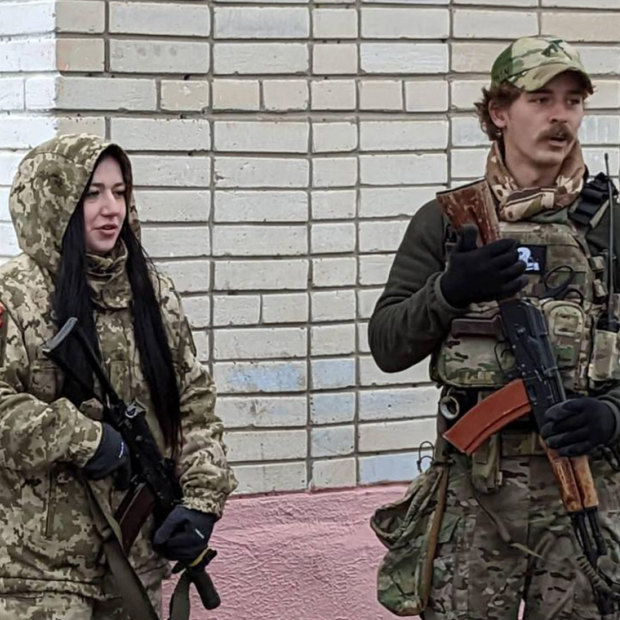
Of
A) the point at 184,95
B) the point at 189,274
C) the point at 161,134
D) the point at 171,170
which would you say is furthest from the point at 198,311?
the point at 184,95

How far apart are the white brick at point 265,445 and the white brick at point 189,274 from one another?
19.8 inches

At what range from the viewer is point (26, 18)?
213 inches

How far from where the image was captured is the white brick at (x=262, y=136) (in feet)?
18.2

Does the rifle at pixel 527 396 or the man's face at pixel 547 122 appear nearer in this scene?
the rifle at pixel 527 396

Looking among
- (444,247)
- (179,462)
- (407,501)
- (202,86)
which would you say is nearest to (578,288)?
(444,247)

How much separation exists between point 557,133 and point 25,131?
1.91m

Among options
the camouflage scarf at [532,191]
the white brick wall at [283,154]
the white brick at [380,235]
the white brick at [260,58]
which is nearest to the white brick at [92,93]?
the white brick wall at [283,154]

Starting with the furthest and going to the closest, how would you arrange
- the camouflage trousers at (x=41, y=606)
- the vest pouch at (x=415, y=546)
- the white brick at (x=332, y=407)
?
1. the white brick at (x=332, y=407)
2. the vest pouch at (x=415, y=546)
3. the camouflage trousers at (x=41, y=606)

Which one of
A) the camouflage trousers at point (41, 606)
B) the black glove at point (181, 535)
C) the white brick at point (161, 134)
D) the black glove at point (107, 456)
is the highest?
the white brick at point (161, 134)

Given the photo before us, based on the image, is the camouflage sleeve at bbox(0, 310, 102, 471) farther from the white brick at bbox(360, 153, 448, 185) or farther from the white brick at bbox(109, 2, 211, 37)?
the white brick at bbox(360, 153, 448, 185)

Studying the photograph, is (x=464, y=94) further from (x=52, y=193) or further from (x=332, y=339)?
(x=52, y=193)

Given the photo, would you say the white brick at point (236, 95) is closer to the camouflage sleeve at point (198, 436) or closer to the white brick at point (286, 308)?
the white brick at point (286, 308)

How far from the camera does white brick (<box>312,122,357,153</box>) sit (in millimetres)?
5695

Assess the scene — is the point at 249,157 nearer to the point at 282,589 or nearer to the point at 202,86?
the point at 202,86
